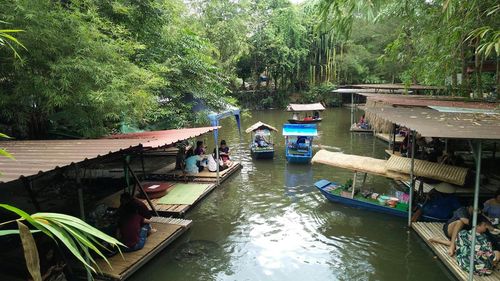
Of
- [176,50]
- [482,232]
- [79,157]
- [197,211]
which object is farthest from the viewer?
[176,50]

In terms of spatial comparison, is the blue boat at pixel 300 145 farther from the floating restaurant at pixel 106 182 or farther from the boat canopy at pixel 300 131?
the floating restaurant at pixel 106 182

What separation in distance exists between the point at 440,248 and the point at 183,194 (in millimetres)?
7117

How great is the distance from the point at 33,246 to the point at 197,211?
883cm

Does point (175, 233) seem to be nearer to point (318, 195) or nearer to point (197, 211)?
point (197, 211)

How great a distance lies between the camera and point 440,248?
7258 millimetres

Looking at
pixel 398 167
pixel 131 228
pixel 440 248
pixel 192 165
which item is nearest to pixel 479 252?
pixel 440 248

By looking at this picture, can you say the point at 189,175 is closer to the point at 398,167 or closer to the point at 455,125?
the point at 398,167

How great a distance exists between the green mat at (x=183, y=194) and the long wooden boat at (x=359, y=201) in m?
3.89

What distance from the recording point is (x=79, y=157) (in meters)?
5.34

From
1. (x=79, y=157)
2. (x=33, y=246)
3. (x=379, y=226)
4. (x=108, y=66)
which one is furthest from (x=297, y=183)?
(x=33, y=246)

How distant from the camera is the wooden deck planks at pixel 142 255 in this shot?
6391 millimetres

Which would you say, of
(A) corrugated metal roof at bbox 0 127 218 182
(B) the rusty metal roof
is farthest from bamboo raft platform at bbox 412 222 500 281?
(A) corrugated metal roof at bbox 0 127 218 182

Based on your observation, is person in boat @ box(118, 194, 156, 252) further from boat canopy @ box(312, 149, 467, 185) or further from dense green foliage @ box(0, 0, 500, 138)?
boat canopy @ box(312, 149, 467, 185)

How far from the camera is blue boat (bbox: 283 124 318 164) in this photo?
613 inches
